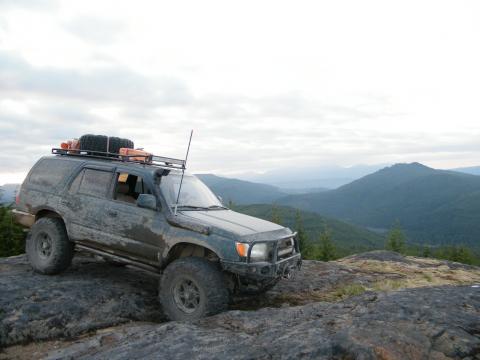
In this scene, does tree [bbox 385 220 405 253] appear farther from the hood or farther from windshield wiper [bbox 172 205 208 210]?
windshield wiper [bbox 172 205 208 210]

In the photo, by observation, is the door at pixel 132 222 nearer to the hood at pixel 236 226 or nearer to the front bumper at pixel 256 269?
Result: the hood at pixel 236 226

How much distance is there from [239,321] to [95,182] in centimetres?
370

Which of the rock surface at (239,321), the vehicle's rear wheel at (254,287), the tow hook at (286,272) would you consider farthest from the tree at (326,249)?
the vehicle's rear wheel at (254,287)

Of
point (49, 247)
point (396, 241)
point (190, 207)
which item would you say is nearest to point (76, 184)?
point (49, 247)

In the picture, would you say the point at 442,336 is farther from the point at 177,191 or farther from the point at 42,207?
the point at 42,207

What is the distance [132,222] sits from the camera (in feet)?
21.3

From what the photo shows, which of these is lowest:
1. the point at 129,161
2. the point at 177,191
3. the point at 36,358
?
the point at 36,358

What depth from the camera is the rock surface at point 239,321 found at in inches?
154

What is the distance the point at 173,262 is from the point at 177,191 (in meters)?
1.35

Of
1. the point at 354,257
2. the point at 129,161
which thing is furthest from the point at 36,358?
the point at 354,257

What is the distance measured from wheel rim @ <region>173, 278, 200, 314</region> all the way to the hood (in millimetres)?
876

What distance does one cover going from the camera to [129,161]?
7.48 metres

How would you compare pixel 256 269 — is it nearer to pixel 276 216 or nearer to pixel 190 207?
pixel 190 207

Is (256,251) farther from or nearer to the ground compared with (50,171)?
nearer to the ground
